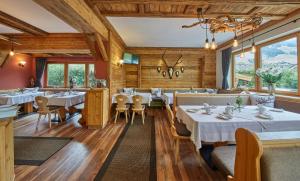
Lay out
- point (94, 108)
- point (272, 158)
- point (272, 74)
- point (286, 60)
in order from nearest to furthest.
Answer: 1. point (272, 158)
2. point (272, 74)
3. point (286, 60)
4. point (94, 108)

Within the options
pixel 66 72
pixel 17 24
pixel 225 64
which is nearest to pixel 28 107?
pixel 66 72

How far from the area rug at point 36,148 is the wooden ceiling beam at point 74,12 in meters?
2.29

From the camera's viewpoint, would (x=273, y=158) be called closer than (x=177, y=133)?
Yes

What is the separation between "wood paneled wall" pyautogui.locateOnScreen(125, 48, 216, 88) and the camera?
26.2 ft

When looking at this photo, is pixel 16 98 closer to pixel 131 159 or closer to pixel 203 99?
pixel 131 159

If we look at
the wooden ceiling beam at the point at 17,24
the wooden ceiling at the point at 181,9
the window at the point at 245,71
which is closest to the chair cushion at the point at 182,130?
the wooden ceiling at the point at 181,9

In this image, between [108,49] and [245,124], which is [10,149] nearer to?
[245,124]

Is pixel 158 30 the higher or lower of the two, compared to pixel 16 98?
higher

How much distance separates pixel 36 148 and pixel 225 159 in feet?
10.3

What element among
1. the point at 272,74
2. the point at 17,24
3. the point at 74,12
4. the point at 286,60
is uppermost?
the point at 17,24

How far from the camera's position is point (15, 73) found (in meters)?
7.25

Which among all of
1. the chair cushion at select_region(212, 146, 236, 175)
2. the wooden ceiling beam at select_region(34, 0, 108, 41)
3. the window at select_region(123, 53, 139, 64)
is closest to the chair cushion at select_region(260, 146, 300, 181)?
the chair cushion at select_region(212, 146, 236, 175)

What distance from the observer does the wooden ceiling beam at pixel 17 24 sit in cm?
401

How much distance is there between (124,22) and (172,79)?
4.19 m
